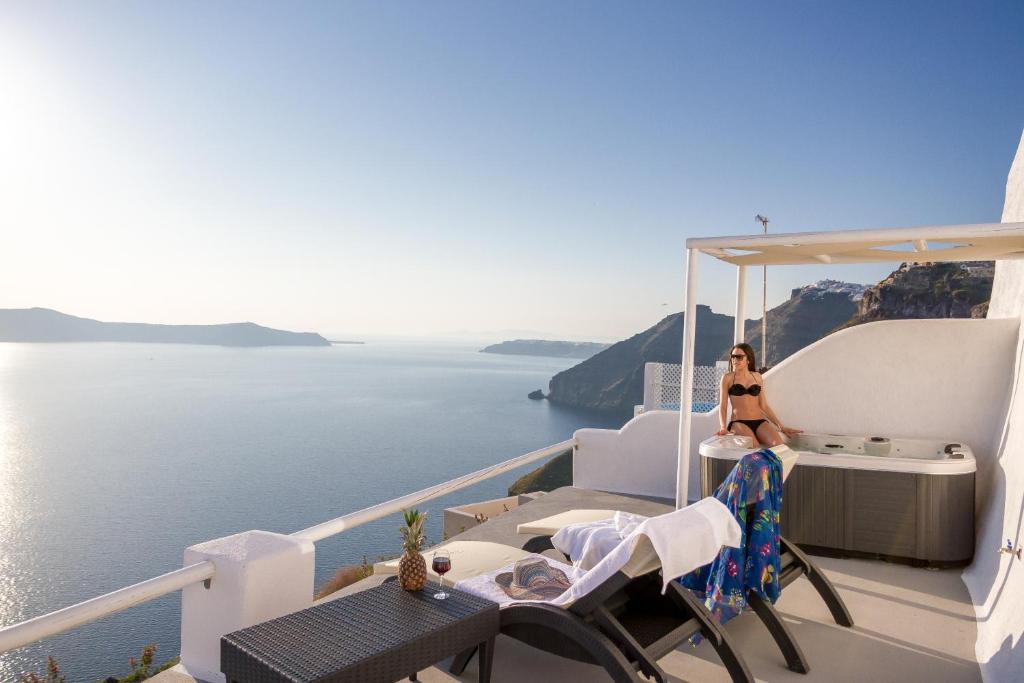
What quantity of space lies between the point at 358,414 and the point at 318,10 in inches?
2006

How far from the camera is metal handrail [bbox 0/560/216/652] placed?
7.65 feet

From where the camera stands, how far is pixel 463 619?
2.51 metres

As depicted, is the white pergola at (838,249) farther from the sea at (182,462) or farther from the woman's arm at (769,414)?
the sea at (182,462)

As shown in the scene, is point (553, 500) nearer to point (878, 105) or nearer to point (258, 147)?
point (878, 105)

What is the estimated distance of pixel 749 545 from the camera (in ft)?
11.0

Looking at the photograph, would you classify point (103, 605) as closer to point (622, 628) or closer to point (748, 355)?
point (622, 628)

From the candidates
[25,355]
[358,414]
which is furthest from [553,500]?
[25,355]

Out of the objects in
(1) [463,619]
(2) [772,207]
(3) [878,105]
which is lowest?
(1) [463,619]

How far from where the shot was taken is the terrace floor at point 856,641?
3.12 metres

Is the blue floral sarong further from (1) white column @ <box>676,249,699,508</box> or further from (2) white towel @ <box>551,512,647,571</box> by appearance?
(1) white column @ <box>676,249,699,508</box>

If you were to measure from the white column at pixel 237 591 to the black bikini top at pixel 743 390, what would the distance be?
4.05m

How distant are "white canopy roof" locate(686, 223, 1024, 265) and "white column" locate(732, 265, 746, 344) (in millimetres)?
314

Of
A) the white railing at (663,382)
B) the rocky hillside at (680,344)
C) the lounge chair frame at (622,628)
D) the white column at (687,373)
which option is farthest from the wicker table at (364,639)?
the rocky hillside at (680,344)

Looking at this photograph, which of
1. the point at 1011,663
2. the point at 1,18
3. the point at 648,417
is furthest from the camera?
the point at 1,18
